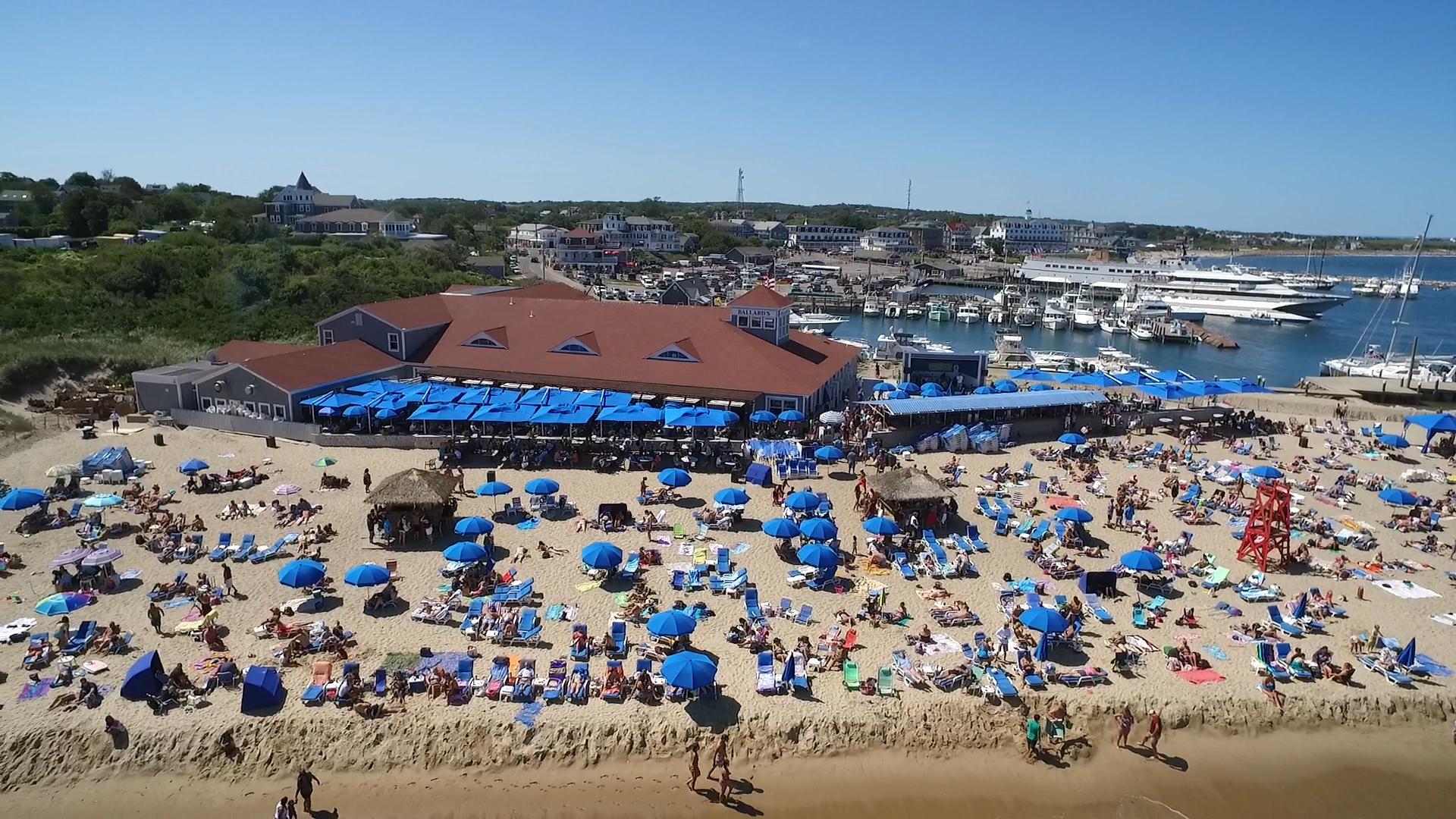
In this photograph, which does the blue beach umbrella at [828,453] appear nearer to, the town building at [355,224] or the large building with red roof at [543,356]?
the large building with red roof at [543,356]

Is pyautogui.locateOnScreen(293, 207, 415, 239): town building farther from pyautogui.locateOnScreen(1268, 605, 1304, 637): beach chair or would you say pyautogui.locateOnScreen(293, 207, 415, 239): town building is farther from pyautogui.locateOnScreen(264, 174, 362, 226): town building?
pyautogui.locateOnScreen(1268, 605, 1304, 637): beach chair

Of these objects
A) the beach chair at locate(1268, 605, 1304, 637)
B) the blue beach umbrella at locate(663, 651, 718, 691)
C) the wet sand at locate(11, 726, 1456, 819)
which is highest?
the blue beach umbrella at locate(663, 651, 718, 691)

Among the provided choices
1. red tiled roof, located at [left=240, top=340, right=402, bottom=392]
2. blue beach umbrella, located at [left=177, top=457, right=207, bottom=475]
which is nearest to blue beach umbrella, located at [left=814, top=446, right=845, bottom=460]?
blue beach umbrella, located at [left=177, top=457, right=207, bottom=475]

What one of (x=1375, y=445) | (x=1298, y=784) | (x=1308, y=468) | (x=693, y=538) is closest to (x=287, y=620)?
(x=693, y=538)

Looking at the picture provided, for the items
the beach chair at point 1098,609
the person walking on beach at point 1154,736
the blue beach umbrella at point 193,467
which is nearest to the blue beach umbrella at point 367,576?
the blue beach umbrella at point 193,467

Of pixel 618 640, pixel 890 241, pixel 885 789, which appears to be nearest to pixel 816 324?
pixel 618 640

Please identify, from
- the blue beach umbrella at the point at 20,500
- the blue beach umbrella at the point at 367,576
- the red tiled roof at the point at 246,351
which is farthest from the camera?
the red tiled roof at the point at 246,351
